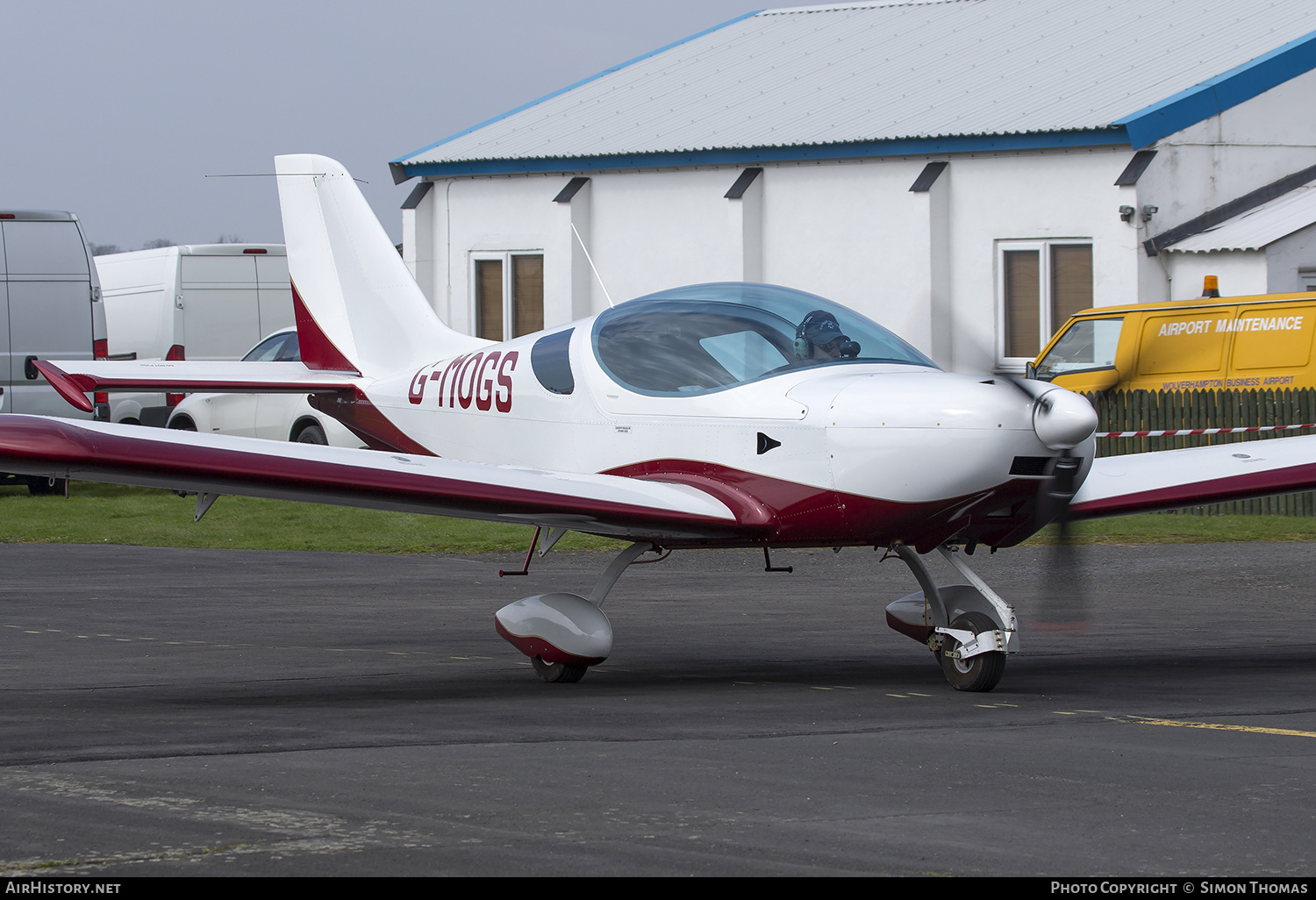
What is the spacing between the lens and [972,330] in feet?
28.1

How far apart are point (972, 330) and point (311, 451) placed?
3366 millimetres

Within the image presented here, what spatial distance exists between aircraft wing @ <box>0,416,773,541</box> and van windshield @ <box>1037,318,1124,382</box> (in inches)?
475

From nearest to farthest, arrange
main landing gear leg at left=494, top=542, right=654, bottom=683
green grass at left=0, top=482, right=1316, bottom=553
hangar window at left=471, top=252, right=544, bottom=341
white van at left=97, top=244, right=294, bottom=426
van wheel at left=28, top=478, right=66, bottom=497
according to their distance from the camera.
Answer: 1. main landing gear leg at left=494, top=542, right=654, bottom=683
2. green grass at left=0, top=482, right=1316, bottom=553
3. van wheel at left=28, top=478, right=66, bottom=497
4. white van at left=97, top=244, right=294, bottom=426
5. hangar window at left=471, top=252, right=544, bottom=341

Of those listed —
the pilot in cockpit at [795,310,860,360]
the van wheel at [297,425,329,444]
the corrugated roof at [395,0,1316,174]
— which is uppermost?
the corrugated roof at [395,0,1316,174]

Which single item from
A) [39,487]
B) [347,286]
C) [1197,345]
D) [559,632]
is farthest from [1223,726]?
[39,487]

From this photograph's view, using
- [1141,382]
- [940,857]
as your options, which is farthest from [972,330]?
[1141,382]

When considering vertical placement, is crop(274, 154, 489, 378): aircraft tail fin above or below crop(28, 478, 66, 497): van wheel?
above

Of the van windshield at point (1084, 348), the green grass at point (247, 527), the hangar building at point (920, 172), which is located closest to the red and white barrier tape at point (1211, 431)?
the van windshield at point (1084, 348)

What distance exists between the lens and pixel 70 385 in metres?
11.1

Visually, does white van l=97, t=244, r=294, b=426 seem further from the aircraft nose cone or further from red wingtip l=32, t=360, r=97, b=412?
the aircraft nose cone

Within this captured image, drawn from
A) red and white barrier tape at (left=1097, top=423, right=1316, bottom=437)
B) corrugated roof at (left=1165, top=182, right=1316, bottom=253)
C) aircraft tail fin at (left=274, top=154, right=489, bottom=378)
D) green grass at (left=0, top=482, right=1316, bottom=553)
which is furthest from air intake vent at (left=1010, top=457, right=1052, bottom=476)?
corrugated roof at (left=1165, top=182, right=1316, bottom=253)

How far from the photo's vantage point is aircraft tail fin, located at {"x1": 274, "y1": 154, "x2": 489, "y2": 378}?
12.6 meters

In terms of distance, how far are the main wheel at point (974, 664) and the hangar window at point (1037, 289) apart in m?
16.0

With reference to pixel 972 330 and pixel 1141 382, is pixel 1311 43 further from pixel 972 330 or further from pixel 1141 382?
pixel 972 330
